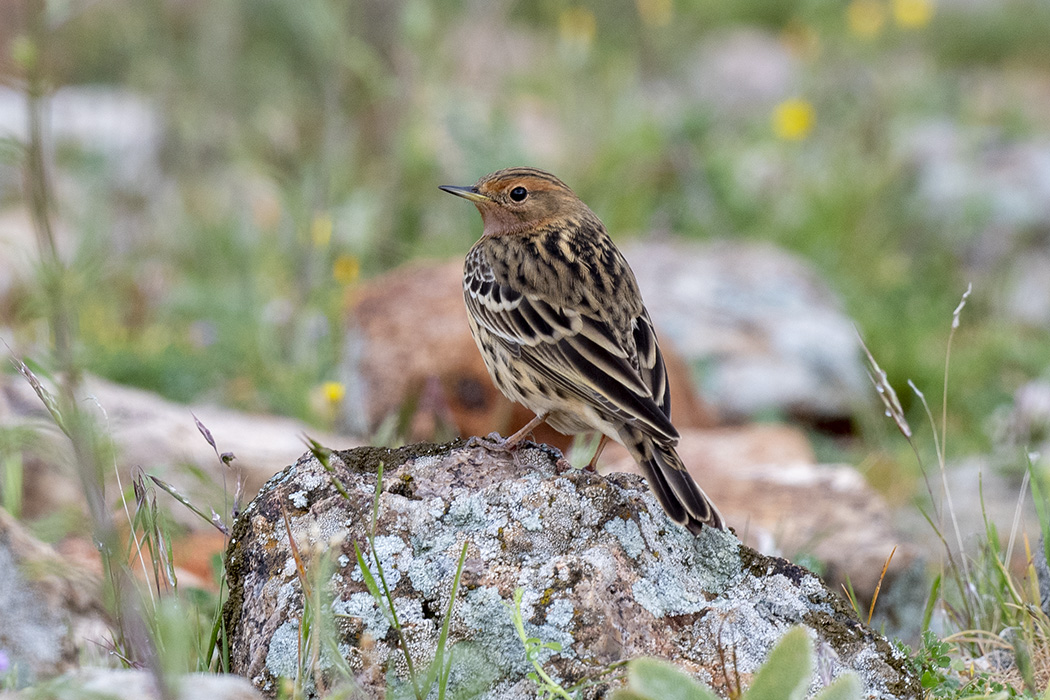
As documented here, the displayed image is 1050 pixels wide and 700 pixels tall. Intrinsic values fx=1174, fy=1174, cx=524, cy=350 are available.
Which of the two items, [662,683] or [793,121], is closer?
[662,683]

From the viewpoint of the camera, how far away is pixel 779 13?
2086 centimetres

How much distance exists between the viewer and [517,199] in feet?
16.8

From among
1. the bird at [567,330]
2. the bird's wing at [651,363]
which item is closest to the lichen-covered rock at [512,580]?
the bird at [567,330]

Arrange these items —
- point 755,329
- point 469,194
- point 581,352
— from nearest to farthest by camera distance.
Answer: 1. point 581,352
2. point 469,194
3. point 755,329

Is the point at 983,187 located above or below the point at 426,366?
above

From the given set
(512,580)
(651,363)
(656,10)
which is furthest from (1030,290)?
(512,580)

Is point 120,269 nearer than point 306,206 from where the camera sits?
No

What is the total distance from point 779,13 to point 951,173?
957cm

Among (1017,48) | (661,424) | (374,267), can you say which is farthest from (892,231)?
(1017,48)

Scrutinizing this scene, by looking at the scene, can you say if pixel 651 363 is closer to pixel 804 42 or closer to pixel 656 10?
pixel 656 10

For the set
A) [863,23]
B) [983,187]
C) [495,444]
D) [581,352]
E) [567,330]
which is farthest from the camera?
[863,23]

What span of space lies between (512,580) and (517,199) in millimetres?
2317

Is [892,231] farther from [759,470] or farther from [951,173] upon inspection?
[759,470]

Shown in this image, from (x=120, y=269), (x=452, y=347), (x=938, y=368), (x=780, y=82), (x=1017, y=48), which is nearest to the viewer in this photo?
(x=452, y=347)
